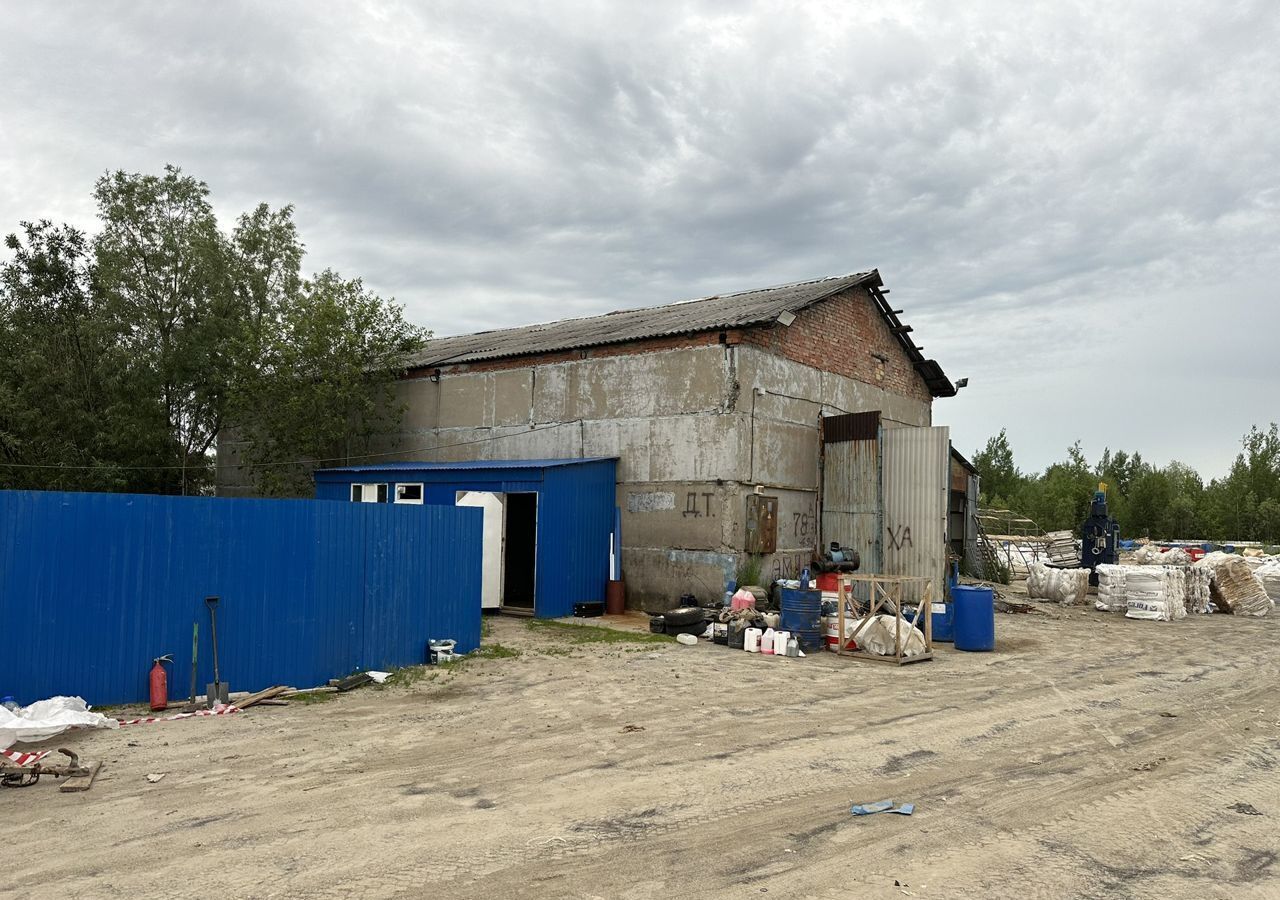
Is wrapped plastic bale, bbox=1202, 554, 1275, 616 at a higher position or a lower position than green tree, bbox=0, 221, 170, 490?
lower

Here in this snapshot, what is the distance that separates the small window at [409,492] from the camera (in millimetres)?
18969

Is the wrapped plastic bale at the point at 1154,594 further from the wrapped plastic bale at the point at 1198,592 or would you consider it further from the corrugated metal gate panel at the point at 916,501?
the corrugated metal gate panel at the point at 916,501

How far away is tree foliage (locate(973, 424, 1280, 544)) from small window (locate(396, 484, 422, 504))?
52733 millimetres

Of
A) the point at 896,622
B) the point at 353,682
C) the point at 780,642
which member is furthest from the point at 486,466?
the point at 896,622

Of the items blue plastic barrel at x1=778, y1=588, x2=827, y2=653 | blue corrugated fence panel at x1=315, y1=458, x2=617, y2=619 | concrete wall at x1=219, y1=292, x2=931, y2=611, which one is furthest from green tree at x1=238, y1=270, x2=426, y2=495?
blue plastic barrel at x1=778, y1=588, x2=827, y2=653

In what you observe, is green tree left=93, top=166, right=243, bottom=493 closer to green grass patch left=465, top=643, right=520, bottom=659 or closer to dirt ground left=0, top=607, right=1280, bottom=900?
green grass patch left=465, top=643, right=520, bottom=659

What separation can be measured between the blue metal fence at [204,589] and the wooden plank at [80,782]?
1.97 metres

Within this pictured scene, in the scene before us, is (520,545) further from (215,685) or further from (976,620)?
→ (215,685)

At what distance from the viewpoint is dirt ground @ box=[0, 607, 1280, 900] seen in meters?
4.83

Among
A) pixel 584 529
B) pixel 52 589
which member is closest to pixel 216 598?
pixel 52 589

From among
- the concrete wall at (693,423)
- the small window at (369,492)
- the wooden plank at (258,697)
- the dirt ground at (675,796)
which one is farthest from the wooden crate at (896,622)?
the small window at (369,492)

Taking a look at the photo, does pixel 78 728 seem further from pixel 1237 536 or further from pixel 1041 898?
pixel 1237 536

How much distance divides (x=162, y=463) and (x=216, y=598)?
761 inches

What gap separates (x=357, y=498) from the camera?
65.7 feet
